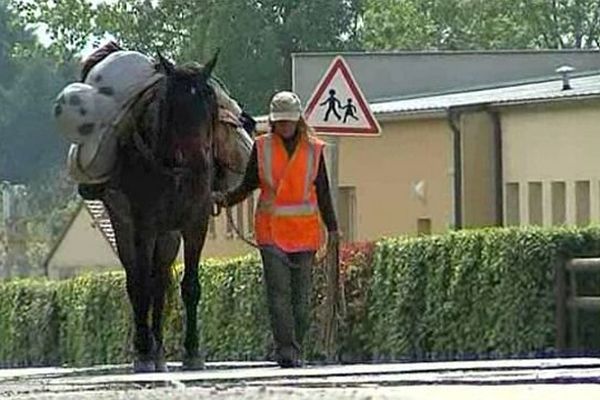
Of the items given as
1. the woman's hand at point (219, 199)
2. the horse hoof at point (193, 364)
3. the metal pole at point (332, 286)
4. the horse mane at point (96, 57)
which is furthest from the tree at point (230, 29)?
the horse hoof at point (193, 364)

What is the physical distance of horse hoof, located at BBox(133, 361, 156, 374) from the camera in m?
16.8

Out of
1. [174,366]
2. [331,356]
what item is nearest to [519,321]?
[331,356]

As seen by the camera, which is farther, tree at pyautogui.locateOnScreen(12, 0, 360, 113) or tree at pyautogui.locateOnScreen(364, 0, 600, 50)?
tree at pyautogui.locateOnScreen(364, 0, 600, 50)

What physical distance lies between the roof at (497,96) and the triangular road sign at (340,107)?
45.6 feet

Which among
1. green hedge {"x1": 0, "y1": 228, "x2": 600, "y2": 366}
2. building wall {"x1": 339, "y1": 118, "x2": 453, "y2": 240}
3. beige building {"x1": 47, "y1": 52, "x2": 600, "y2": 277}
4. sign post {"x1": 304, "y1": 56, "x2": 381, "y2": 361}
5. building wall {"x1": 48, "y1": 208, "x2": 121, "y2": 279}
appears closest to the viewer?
sign post {"x1": 304, "y1": 56, "x2": 381, "y2": 361}

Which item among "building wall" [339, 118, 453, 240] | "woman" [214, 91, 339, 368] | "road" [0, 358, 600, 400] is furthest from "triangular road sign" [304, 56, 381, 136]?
"building wall" [339, 118, 453, 240]

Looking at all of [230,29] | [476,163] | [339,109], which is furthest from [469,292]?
[230,29]

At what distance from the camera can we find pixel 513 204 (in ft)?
127

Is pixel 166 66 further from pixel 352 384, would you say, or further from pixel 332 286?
pixel 352 384

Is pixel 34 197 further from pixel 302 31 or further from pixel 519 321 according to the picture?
pixel 519 321

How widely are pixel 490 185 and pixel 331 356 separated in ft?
57.7

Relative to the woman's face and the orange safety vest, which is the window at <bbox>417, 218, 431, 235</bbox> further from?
the woman's face

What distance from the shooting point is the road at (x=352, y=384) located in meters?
11.8

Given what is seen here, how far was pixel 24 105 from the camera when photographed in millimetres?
108375
